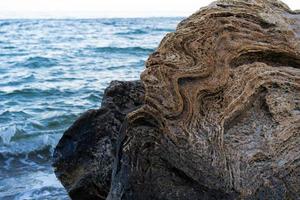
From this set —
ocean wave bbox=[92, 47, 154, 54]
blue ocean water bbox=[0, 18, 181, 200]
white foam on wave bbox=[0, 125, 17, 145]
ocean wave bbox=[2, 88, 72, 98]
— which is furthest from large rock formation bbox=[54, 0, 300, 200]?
ocean wave bbox=[92, 47, 154, 54]

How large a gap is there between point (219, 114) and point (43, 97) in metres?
9.24

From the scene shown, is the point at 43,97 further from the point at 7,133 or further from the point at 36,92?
the point at 7,133

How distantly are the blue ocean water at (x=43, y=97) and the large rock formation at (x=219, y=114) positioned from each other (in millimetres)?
2830

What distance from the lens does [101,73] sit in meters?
16.6

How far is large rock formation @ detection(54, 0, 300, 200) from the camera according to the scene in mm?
3844

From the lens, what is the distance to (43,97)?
506 inches

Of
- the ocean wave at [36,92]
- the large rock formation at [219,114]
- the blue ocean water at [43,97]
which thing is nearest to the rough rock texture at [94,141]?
the blue ocean water at [43,97]

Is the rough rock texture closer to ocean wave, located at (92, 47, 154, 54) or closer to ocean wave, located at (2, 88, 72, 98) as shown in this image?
ocean wave, located at (2, 88, 72, 98)

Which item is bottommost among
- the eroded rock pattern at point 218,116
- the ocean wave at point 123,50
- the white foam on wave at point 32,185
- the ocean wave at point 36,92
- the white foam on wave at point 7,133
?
the ocean wave at point 123,50

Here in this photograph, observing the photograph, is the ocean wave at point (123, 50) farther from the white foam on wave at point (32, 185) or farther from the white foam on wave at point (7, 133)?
the white foam on wave at point (32, 185)

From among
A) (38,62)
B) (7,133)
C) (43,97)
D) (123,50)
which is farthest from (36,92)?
(123,50)

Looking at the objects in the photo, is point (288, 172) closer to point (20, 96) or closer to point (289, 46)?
point (289, 46)

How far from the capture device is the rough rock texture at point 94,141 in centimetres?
536

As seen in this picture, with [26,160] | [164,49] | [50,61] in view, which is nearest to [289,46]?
[164,49]
